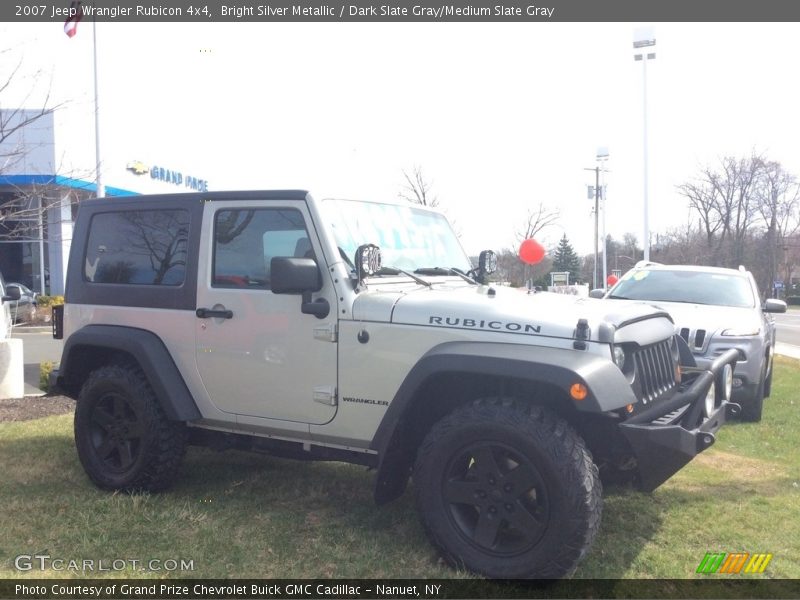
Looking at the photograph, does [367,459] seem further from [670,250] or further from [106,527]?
[670,250]

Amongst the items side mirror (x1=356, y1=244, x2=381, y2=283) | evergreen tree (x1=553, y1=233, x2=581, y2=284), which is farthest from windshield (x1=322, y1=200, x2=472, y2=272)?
evergreen tree (x1=553, y1=233, x2=581, y2=284)

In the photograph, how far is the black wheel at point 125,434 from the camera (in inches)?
180

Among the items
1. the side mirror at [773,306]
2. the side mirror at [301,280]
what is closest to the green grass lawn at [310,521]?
the side mirror at [301,280]

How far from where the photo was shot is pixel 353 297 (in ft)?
12.8

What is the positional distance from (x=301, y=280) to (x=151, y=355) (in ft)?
4.46

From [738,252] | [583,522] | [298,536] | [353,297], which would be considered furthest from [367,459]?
[738,252]

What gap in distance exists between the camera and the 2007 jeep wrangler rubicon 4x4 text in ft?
11.1

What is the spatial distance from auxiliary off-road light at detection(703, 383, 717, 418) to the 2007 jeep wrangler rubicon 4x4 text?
0.7 inches

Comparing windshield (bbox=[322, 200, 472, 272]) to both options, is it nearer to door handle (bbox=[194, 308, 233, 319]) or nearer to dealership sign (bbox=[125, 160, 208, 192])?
door handle (bbox=[194, 308, 233, 319])

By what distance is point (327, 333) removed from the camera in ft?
13.0

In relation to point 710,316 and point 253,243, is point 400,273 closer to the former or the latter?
point 253,243

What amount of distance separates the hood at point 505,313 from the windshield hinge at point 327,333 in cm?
15

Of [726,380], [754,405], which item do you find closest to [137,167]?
[754,405]
